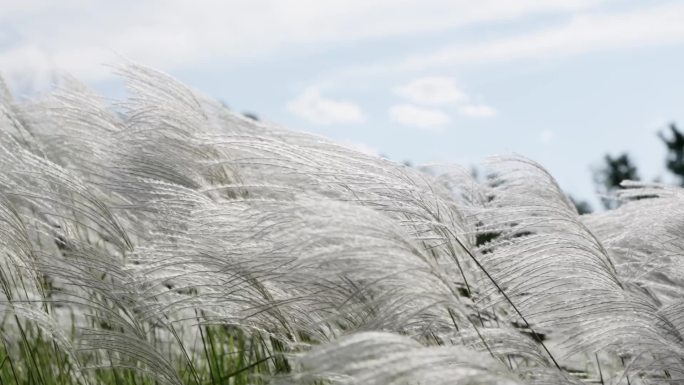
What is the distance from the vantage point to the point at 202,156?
3.46 meters

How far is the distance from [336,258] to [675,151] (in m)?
23.7

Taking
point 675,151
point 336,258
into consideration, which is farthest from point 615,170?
point 336,258

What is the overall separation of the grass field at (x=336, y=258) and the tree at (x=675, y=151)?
21.3 m

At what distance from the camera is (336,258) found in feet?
6.98

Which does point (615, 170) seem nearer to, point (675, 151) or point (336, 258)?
point (675, 151)

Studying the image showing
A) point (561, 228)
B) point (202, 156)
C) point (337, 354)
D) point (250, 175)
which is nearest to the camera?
point (337, 354)

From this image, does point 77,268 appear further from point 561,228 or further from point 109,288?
point 561,228

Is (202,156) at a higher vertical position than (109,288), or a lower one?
higher

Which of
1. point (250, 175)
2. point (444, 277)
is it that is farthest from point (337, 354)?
point (250, 175)

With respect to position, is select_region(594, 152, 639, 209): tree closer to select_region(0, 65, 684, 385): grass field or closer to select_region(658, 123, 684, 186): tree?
select_region(658, 123, 684, 186): tree

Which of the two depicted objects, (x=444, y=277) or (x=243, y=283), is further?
(x=243, y=283)

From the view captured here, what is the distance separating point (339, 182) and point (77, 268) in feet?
3.13

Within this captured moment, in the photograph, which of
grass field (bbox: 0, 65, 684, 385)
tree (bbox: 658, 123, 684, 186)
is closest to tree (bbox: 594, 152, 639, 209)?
tree (bbox: 658, 123, 684, 186)

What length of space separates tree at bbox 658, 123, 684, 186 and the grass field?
837 inches
